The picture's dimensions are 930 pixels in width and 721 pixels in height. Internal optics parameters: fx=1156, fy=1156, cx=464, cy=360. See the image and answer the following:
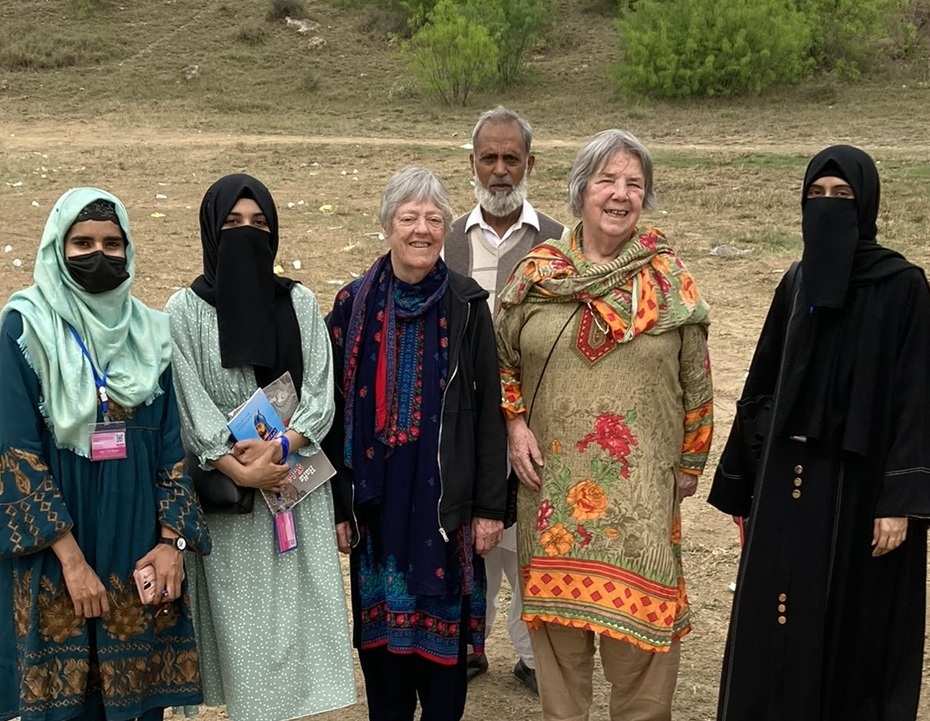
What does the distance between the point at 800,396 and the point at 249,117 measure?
1544 centimetres

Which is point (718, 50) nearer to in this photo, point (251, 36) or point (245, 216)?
point (251, 36)

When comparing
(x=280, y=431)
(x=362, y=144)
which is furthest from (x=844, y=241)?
(x=362, y=144)

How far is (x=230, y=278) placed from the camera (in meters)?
2.91

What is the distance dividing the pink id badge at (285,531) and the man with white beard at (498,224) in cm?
91

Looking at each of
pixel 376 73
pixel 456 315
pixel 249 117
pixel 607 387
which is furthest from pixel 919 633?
pixel 376 73

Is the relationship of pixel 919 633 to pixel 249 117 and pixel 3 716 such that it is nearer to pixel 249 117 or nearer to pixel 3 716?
pixel 3 716

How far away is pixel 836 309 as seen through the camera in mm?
2883

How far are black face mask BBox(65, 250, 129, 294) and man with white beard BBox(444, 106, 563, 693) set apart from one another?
1.35 m

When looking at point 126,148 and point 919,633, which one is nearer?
point 919,633

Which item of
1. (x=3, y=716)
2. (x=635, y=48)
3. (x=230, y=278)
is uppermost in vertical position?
(x=635, y=48)

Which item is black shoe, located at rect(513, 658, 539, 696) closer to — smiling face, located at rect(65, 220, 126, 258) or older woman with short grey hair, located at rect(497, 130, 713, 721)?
older woman with short grey hair, located at rect(497, 130, 713, 721)

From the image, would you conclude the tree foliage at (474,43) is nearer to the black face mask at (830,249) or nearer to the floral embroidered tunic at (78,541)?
the black face mask at (830,249)

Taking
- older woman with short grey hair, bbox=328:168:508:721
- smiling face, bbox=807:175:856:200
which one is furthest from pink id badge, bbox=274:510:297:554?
smiling face, bbox=807:175:856:200

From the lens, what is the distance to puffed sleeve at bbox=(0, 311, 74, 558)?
2.62 metres
